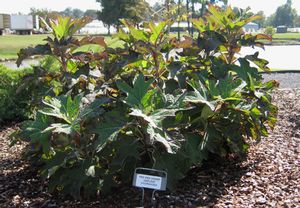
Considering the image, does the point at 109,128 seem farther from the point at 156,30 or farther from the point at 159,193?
the point at 156,30

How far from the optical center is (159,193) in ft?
9.52

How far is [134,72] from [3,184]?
1.24 metres

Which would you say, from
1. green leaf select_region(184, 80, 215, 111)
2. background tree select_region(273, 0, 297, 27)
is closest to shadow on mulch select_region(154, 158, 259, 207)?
green leaf select_region(184, 80, 215, 111)

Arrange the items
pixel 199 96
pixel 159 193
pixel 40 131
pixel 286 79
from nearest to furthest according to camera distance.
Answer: pixel 40 131 < pixel 199 96 < pixel 159 193 < pixel 286 79

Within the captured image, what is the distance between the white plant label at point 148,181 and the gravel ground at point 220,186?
0.35 m

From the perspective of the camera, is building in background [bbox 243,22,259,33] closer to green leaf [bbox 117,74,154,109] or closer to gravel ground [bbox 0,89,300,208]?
gravel ground [bbox 0,89,300,208]

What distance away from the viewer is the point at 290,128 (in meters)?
4.55

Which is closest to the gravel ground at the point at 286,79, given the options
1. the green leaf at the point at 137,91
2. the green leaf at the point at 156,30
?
the green leaf at the point at 156,30

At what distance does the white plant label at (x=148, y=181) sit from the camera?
96.4 inches

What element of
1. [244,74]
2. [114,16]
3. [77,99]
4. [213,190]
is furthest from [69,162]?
[114,16]

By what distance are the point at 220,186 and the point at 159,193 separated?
1.44 feet

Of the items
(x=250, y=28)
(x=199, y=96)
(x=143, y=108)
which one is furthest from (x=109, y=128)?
(x=250, y=28)

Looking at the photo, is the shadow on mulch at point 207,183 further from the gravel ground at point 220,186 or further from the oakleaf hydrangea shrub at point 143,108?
the oakleaf hydrangea shrub at point 143,108

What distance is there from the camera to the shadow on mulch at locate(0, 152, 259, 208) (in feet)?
9.23
